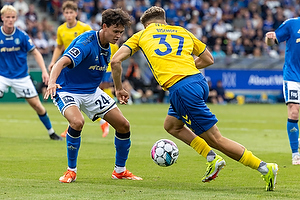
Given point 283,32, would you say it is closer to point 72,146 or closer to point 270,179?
point 270,179

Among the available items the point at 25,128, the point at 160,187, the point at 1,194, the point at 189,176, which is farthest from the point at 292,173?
the point at 25,128

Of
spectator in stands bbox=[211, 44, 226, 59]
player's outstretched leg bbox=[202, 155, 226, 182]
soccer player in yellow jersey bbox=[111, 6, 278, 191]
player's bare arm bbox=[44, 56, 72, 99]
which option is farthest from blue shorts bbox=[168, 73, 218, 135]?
spectator in stands bbox=[211, 44, 226, 59]

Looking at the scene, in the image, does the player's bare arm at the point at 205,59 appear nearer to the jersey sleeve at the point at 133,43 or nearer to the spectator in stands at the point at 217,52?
the jersey sleeve at the point at 133,43

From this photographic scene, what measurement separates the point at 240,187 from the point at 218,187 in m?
0.25

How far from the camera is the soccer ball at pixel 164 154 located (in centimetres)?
679

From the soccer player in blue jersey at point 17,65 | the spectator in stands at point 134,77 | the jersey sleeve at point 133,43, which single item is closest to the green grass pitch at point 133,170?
the soccer player in blue jersey at point 17,65

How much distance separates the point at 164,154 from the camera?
6789mm

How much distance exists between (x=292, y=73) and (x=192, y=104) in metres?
3.30

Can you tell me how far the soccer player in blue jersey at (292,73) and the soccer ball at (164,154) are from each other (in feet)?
8.72

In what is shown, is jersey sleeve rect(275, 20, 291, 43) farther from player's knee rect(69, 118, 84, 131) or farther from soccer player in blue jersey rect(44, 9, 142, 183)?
player's knee rect(69, 118, 84, 131)

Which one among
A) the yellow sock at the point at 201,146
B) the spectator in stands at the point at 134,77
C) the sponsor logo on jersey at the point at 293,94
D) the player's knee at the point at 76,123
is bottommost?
the spectator in stands at the point at 134,77

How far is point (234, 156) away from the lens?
6.33m

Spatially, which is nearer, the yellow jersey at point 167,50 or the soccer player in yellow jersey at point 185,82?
the soccer player in yellow jersey at point 185,82

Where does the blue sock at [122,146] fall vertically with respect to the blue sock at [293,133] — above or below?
above
